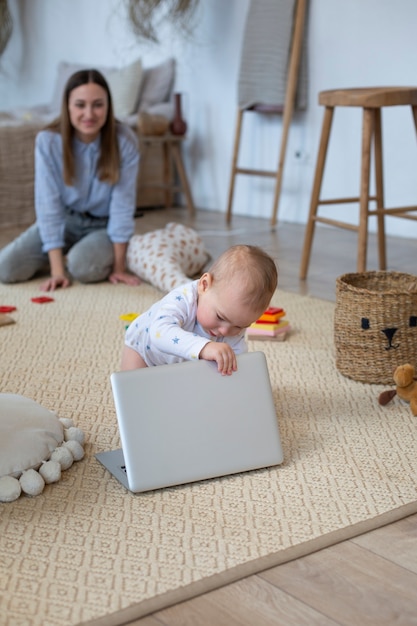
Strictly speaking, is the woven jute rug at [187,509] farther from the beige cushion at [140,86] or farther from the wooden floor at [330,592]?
the beige cushion at [140,86]

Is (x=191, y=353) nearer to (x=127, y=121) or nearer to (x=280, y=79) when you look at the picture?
(x=280, y=79)

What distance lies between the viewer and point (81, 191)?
2.88 m

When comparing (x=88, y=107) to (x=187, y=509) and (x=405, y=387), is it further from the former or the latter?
(x=187, y=509)

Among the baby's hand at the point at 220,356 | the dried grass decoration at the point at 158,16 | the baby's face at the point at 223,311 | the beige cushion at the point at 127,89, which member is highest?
the dried grass decoration at the point at 158,16

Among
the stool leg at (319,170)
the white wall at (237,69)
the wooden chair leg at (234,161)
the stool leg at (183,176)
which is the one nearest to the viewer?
the stool leg at (319,170)

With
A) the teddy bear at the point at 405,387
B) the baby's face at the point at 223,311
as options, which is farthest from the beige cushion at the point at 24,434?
the teddy bear at the point at 405,387

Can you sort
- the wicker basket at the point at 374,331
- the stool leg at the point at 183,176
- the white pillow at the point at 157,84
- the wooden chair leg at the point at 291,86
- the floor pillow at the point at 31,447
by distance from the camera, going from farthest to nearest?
1. the white pillow at the point at 157,84
2. the stool leg at the point at 183,176
3. the wooden chair leg at the point at 291,86
4. the wicker basket at the point at 374,331
5. the floor pillow at the point at 31,447

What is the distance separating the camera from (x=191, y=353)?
1.39m

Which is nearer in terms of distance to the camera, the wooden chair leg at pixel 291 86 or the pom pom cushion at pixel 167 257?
the pom pom cushion at pixel 167 257

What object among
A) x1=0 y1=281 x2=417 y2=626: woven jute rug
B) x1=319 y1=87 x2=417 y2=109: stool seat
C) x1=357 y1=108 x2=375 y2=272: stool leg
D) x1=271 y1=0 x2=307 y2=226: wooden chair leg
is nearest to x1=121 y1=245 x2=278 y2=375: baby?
x1=0 y1=281 x2=417 y2=626: woven jute rug

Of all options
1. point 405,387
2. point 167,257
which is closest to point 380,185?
point 167,257

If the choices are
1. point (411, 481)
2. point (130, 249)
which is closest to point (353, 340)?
point (411, 481)

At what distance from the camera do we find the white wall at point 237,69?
349 centimetres

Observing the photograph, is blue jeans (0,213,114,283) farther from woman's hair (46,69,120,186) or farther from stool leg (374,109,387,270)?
stool leg (374,109,387,270)
